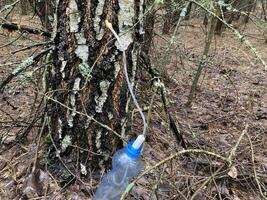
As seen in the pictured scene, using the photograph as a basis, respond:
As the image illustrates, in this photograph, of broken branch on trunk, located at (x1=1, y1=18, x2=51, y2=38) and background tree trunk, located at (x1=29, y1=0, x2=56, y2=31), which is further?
background tree trunk, located at (x1=29, y1=0, x2=56, y2=31)

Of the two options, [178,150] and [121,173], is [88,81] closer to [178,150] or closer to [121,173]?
[121,173]

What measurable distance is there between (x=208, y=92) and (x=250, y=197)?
3977 millimetres

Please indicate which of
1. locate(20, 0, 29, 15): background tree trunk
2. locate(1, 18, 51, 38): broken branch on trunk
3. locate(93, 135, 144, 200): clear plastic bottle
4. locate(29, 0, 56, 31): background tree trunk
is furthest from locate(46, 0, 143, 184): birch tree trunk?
locate(20, 0, 29, 15): background tree trunk

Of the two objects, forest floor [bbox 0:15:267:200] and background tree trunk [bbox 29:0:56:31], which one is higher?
background tree trunk [bbox 29:0:56:31]

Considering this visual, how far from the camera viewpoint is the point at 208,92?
6.82m

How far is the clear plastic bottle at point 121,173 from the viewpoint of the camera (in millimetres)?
1963

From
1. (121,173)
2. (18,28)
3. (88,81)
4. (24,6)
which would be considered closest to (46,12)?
(18,28)

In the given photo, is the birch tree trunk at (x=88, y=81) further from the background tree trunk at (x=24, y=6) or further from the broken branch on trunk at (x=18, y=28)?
the background tree trunk at (x=24, y=6)

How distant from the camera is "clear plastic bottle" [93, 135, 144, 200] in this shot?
196 cm

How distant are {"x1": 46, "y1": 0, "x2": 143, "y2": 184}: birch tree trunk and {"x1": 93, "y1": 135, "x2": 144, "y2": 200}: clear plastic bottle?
0.71 feet

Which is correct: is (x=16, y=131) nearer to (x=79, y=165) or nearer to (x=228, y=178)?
(x=79, y=165)

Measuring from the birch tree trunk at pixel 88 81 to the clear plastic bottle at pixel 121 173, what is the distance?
217 millimetres

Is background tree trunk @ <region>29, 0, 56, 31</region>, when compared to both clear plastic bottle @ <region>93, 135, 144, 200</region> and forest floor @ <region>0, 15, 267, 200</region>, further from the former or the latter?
clear plastic bottle @ <region>93, 135, 144, 200</region>

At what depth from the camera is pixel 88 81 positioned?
7.88 feet
